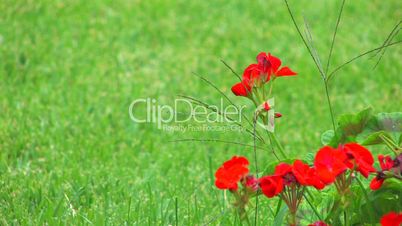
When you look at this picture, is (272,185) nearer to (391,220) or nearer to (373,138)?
(391,220)

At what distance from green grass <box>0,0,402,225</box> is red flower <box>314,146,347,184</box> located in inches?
21.8

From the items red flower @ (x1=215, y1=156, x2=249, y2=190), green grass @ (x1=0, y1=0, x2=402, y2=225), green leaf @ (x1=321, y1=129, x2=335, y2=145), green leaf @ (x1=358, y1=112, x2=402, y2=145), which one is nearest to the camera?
red flower @ (x1=215, y1=156, x2=249, y2=190)

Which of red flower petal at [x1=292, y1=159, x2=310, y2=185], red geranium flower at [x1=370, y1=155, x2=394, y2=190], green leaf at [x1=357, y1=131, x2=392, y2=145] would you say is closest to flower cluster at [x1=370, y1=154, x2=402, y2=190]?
red geranium flower at [x1=370, y1=155, x2=394, y2=190]

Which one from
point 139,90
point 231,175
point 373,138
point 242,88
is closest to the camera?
point 231,175

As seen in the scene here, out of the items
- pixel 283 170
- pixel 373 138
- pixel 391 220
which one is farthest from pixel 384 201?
pixel 283 170

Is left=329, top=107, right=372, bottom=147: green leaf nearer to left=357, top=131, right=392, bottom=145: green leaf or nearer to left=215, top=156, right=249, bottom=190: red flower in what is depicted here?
left=357, top=131, right=392, bottom=145: green leaf

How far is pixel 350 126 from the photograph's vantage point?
8.73 feet

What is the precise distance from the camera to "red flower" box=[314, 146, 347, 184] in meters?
2.25

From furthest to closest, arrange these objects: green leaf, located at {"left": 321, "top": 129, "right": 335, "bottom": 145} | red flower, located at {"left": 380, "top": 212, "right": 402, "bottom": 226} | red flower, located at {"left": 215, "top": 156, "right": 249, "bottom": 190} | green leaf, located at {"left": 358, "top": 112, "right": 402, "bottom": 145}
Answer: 1. green leaf, located at {"left": 321, "top": 129, "right": 335, "bottom": 145}
2. green leaf, located at {"left": 358, "top": 112, "right": 402, "bottom": 145}
3. red flower, located at {"left": 215, "top": 156, "right": 249, "bottom": 190}
4. red flower, located at {"left": 380, "top": 212, "right": 402, "bottom": 226}

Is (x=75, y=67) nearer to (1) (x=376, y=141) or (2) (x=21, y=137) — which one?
(2) (x=21, y=137)

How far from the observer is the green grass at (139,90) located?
380 centimetres

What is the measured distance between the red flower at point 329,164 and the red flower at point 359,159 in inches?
1.1

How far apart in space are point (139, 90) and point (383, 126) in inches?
122

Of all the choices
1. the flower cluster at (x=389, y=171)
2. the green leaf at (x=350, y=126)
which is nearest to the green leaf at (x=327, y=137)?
the green leaf at (x=350, y=126)
